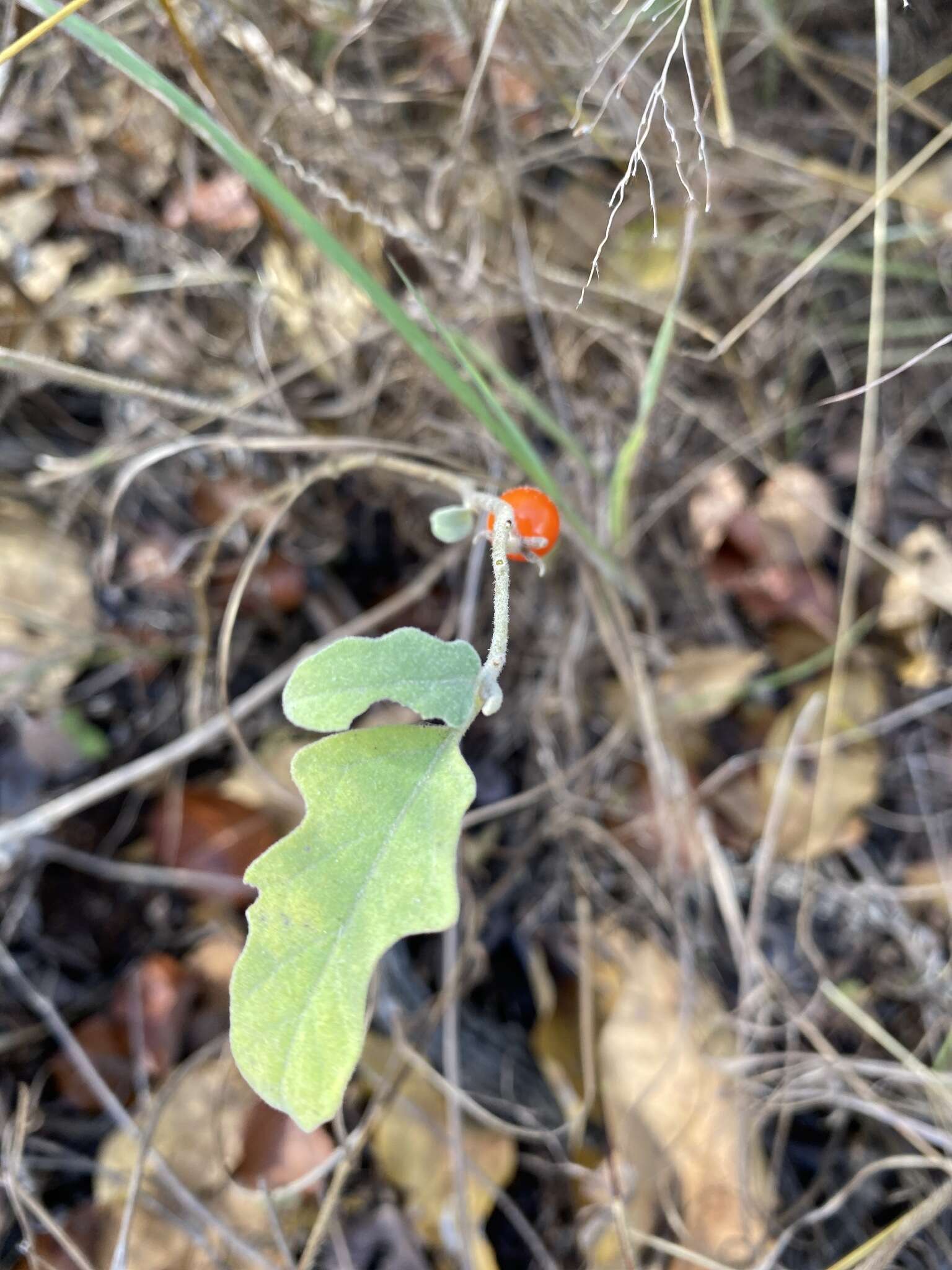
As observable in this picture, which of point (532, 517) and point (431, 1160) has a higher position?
point (532, 517)

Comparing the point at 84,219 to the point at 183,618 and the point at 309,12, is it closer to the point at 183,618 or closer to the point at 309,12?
the point at 309,12

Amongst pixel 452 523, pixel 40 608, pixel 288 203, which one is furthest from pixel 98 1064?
pixel 288 203

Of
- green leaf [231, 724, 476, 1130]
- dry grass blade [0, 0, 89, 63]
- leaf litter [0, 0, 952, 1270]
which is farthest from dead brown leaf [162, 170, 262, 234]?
green leaf [231, 724, 476, 1130]

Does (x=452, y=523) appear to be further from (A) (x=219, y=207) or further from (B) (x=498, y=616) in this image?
(A) (x=219, y=207)

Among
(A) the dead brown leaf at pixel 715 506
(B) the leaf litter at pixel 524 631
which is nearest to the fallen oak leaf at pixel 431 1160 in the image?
(B) the leaf litter at pixel 524 631

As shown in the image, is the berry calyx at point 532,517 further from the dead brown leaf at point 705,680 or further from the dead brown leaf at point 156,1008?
the dead brown leaf at point 156,1008

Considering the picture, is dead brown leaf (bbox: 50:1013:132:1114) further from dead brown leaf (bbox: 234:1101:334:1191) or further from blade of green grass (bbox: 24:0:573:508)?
blade of green grass (bbox: 24:0:573:508)

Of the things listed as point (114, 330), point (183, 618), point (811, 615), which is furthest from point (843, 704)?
point (114, 330)
